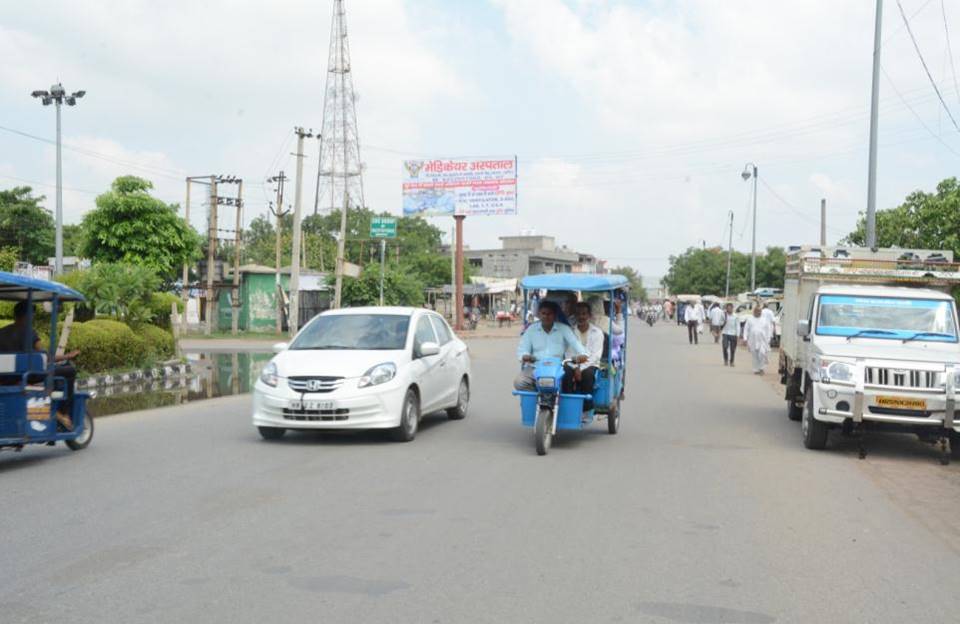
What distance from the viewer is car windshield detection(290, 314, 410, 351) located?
11766mm

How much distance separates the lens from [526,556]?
611 centimetres

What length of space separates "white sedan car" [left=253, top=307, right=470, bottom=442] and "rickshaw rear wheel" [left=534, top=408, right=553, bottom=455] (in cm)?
168

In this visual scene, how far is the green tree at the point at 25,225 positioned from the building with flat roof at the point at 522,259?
49614 millimetres

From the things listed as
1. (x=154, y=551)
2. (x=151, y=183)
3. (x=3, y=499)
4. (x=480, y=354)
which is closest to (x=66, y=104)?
(x=151, y=183)

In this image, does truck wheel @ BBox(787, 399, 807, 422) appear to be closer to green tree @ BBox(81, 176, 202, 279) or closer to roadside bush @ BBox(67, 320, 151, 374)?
roadside bush @ BBox(67, 320, 151, 374)

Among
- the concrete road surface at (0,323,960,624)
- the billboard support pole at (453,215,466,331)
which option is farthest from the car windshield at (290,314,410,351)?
the billboard support pole at (453,215,466,331)

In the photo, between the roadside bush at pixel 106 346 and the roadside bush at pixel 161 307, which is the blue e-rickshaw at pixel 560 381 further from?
the roadside bush at pixel 161 307

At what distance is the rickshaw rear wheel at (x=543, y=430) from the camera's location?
10.3 m

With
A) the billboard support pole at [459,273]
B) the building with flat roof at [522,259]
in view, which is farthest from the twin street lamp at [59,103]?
the building with flat roof at [522,259]

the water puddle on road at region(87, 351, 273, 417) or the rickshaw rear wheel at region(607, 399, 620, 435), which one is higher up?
the rickshaw rear wheel at region(607, 399, 620, 435)

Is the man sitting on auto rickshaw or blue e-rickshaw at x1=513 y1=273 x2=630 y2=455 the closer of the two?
the man sitting on auto rickshaw

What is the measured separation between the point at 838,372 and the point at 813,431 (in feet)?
3.02

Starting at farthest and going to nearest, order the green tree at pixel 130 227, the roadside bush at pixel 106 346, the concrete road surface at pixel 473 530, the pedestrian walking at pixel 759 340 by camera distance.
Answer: the green tree at pixel 130 227, the pedestrian walking at pixel 759 340, the roadside bush at pixel 106 346, the concrete road surface at pixel 473 530

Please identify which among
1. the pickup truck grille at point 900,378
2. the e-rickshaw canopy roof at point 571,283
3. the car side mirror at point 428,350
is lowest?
the pickup truck grille at point 900,378
